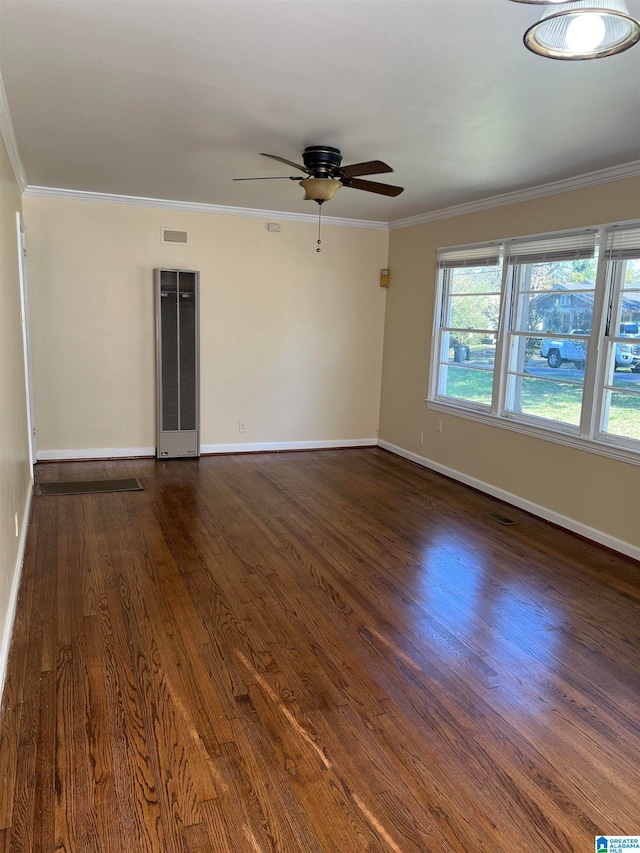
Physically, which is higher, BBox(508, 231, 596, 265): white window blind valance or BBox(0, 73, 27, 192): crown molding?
BBox(0, 73, 27, 192): crown molding

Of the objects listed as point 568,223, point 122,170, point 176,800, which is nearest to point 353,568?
point 176,800

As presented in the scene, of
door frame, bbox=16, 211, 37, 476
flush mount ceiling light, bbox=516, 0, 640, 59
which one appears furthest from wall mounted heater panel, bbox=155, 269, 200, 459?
flush mount ceiling light, bbox=516, 0, 640, 59

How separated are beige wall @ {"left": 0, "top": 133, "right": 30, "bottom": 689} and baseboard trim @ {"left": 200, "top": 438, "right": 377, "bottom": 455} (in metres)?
2.35

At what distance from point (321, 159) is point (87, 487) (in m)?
3.14

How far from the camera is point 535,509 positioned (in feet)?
14.9

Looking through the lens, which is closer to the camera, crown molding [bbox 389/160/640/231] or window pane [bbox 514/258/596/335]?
crown molding [bbox 389/160/640/231]

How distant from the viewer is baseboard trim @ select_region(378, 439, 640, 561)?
3.84m

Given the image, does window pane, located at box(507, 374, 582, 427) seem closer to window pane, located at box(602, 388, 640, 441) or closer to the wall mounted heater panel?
window pane, located at box(602, 388, 640, 441)

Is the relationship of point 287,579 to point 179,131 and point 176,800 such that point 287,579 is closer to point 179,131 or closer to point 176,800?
point 176,800

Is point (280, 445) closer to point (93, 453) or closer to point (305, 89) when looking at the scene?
point (93, 453)

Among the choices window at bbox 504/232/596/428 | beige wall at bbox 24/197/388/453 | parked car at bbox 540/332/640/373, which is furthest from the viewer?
beige wall at bbox 24/197/388/453

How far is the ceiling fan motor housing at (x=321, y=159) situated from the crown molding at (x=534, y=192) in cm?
172

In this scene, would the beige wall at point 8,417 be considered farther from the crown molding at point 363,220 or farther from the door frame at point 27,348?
the door frame at point 27,348

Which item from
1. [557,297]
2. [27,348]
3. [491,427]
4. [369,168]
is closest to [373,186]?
[369,168]
